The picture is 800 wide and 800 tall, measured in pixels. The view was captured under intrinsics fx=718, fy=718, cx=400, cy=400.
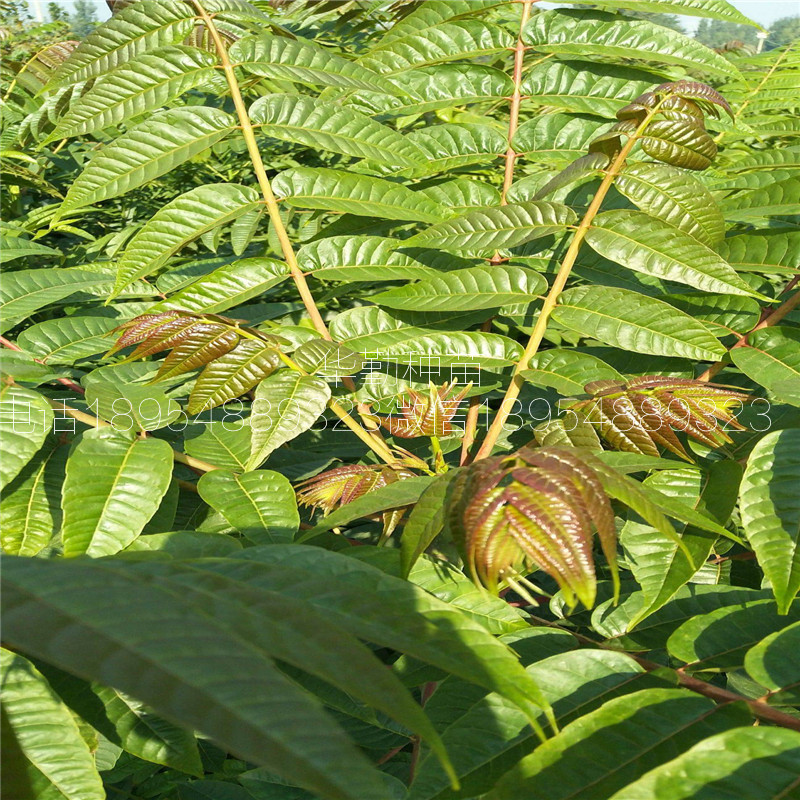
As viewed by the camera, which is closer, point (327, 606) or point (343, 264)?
point (327, 606)

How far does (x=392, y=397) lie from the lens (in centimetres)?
150

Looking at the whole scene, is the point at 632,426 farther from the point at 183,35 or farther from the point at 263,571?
the point at 183,35

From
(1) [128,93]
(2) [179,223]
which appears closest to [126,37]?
(1) [128,93]

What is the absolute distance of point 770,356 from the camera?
52.8 inches

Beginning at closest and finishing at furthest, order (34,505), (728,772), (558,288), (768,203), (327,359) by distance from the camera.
A: (728,772) < (34,505) < (327,359) < (558,288) < (768,203)

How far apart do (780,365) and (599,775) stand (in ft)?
2.89

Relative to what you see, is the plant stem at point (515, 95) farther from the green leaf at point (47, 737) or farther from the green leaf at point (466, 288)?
the green leaf at point (47, 737)

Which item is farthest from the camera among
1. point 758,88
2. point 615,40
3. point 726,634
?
point 758,88

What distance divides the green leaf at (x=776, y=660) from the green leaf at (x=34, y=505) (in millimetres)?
1005

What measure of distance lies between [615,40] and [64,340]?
54.8 inches

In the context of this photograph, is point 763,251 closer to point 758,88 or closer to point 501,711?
point 501,711

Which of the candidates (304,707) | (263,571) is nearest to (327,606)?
(263,571)

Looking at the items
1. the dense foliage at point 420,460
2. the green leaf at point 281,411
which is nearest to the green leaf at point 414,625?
the dense foliage at point 420,460

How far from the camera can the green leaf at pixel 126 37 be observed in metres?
1.51
